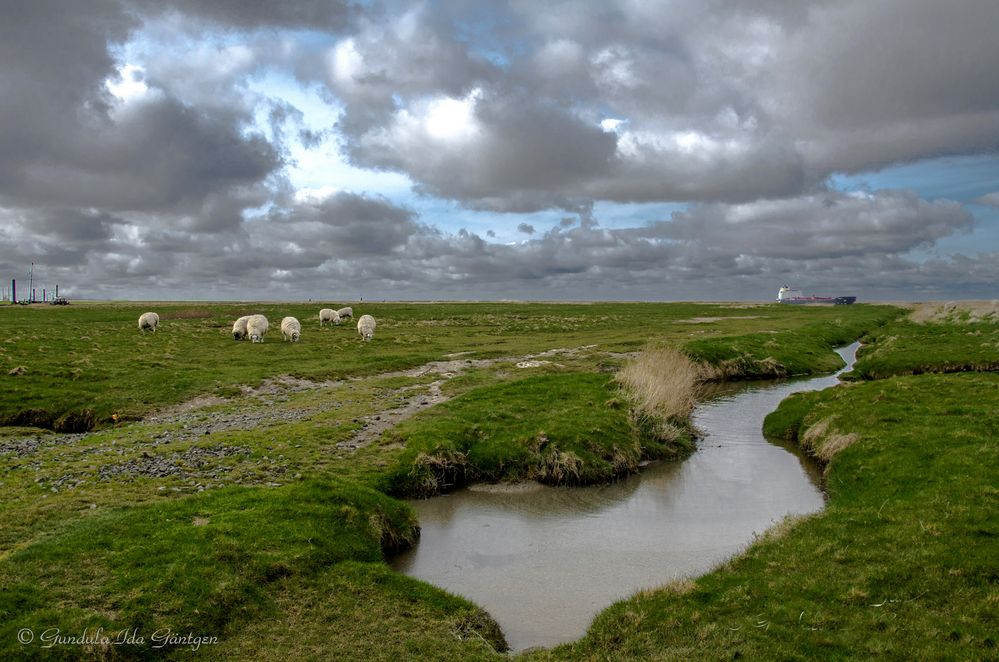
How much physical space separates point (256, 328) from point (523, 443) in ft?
142

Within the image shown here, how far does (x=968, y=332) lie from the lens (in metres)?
59.9

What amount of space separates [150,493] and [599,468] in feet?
49.1

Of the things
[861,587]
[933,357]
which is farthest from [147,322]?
[933,357]

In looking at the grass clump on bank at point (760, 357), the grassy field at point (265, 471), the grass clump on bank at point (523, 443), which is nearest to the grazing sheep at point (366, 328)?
the grassy field at point (265, 471)

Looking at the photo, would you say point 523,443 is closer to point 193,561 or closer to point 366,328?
point 193,561

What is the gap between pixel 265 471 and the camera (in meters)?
19.3

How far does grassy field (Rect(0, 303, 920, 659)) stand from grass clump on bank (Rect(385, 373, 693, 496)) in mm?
102

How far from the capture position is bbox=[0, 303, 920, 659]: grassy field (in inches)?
424

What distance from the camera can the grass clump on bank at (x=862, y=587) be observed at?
957cm

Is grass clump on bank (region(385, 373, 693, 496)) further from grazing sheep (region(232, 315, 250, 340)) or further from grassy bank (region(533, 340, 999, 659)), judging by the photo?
grazing sheep (region(232, 315, 250, 340))

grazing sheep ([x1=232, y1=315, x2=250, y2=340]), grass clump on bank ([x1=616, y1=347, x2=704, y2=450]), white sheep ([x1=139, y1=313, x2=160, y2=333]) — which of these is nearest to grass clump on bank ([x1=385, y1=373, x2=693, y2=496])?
grass clump on bank ([x1=616, y1=347, x2=704, y2=450])

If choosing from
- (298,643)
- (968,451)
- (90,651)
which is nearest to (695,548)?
(968,451)

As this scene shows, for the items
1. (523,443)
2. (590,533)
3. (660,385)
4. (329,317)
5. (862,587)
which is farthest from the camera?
(329,317)

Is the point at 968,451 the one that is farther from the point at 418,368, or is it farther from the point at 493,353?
the point at 493,353
